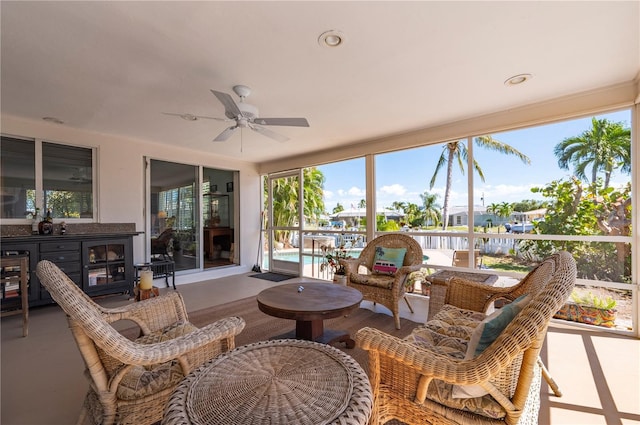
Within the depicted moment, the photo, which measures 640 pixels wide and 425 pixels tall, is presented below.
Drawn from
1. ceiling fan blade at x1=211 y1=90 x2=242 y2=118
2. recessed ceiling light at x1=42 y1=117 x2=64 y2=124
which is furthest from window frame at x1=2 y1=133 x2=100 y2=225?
ceiling fan blade at x1=211 y1=90 x2=242 y2=118

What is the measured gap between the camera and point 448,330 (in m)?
1.80

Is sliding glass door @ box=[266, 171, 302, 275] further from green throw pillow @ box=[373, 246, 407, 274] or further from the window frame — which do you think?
the window frame

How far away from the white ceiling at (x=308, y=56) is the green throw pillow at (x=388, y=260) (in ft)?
5.80

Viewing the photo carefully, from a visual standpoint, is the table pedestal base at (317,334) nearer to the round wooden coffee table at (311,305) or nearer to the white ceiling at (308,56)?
the round wooden coffee table at (311,305)

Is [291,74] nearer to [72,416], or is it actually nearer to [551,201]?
[72,416]

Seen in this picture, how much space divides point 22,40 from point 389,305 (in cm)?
390

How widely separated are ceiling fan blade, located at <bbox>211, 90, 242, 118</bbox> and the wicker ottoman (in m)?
1.96

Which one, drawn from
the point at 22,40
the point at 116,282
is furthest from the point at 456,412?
the point at 116,282

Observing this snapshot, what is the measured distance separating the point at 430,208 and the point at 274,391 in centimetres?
375

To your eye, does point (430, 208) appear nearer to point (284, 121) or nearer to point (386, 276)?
A: point (386, 276)

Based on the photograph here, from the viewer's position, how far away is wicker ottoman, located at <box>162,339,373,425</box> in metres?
0.93

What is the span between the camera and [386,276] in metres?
3.55

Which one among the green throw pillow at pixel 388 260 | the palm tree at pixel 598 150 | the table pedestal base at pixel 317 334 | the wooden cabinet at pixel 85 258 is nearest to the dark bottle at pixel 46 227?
the wooden cabinet at pixel 85 258

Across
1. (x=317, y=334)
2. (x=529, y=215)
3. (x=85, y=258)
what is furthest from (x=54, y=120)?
(x=529, y=215)
